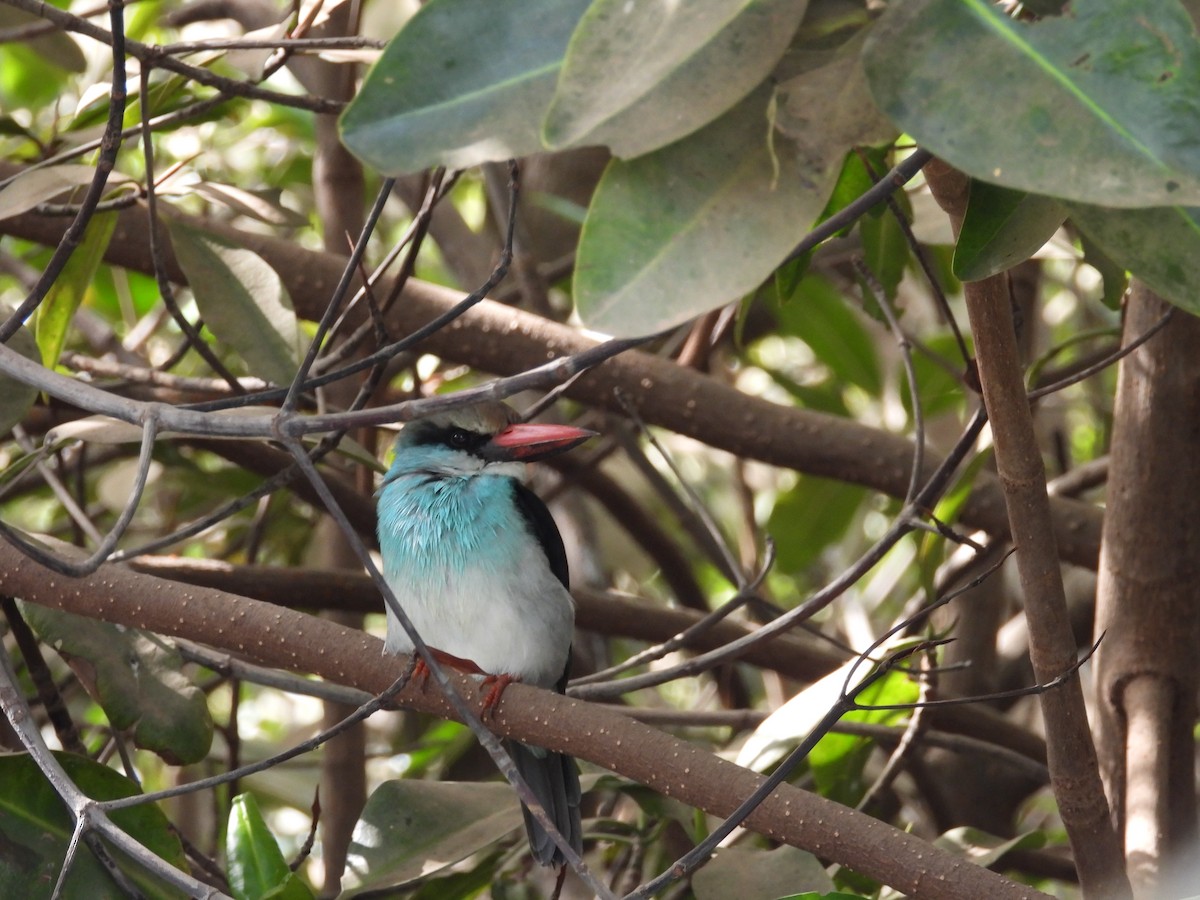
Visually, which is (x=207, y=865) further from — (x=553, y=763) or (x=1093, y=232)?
(x=1093, y=232)

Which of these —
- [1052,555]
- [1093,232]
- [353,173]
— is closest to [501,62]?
[1093,232]

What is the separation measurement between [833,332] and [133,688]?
1989 mm

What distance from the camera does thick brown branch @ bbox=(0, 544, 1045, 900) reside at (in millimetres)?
1346

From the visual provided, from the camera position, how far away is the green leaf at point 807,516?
10.2 ft

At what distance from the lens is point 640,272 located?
89cm

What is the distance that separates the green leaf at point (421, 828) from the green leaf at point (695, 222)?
3.51 feet

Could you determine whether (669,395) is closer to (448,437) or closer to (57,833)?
(448,437)

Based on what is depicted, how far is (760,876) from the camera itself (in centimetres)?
170

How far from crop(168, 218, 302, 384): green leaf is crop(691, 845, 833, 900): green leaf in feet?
3.04

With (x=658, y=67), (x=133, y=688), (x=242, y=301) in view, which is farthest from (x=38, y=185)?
(x=658, y=67)

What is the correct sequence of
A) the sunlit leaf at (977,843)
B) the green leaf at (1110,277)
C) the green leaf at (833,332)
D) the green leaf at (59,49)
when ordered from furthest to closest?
the green leaf at (833,332)
the green leaf at (59,49)
the sunlit leaf at (977,843)
the green leaf at (1110,277)

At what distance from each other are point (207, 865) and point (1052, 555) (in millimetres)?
1288

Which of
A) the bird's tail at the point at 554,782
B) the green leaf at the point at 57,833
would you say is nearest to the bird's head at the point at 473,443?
the bird's tail at the point at 554,782

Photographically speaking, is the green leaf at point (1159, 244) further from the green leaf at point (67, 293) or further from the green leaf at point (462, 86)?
the green leaf at point (67, 293)
